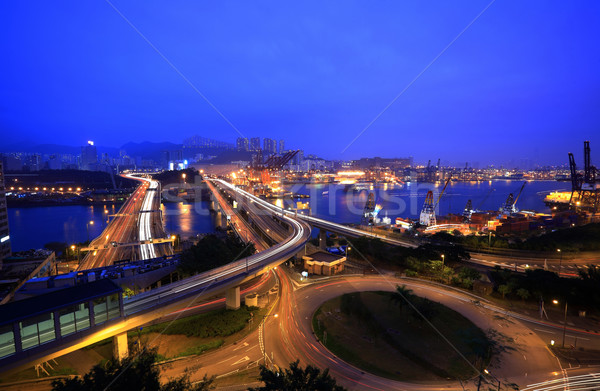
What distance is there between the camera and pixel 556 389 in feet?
14.1

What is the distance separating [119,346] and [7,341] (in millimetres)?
1697

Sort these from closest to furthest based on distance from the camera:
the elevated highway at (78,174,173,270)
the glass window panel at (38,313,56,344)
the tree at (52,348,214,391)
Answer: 1. the tree at (52,348,214,391)
2. the glass window panel at (38,313,56,344)
3. the elevated highway at (78,174,173,270)

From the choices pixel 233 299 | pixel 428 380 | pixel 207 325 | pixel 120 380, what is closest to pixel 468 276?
pixel 428 380

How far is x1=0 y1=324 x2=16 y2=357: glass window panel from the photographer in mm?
3242

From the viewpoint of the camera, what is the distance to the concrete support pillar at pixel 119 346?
15.5ft

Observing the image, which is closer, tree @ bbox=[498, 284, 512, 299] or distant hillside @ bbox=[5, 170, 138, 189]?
tree @ bbox=[498, 284, 512, 299]

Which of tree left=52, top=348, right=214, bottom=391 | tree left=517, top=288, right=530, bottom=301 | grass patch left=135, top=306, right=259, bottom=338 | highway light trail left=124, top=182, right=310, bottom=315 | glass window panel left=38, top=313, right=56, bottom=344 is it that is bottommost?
grass patch left=135, top=306, right=259, bottom=338

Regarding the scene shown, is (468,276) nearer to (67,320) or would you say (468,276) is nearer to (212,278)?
(212,278)

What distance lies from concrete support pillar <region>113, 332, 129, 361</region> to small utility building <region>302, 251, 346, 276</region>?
18.8 feet

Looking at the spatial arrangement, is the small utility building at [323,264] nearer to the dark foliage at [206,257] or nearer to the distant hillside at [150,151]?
the dark foliage at [206,257]

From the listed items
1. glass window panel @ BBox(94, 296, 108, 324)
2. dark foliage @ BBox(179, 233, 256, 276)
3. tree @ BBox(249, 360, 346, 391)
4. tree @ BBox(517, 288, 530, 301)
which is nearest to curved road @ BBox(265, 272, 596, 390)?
tree @ BBox(517, 288, 530, 301)

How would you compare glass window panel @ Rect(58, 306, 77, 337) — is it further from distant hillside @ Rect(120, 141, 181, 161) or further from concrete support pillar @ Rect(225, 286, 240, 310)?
distant hillside @ Rect(120, 141, 181, 161)

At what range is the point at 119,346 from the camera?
4730 mm

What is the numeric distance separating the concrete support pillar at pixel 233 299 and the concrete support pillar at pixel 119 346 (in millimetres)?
2342
